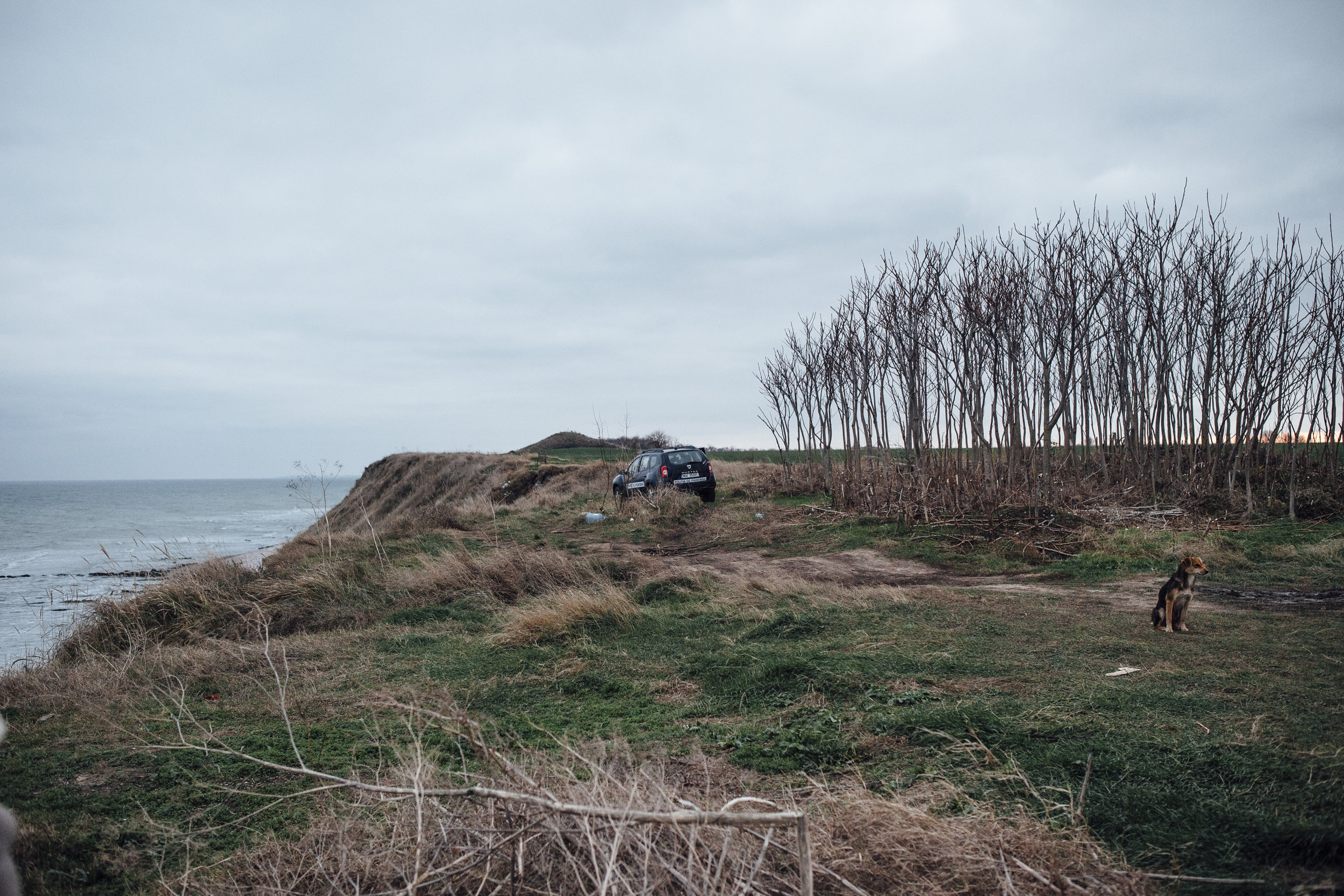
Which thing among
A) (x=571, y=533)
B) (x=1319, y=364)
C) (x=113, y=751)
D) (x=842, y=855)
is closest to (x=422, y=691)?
(x=113, y=751)

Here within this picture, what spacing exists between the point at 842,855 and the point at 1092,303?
12.6 meters

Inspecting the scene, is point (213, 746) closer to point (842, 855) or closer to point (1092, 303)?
point (842, 855)

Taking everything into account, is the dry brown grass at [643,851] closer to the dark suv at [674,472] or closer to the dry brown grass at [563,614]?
the dry brown grass at [563,614]

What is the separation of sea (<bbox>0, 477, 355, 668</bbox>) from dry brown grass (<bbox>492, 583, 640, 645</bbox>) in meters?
4.59

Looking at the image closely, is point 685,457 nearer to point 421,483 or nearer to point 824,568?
point 824,568

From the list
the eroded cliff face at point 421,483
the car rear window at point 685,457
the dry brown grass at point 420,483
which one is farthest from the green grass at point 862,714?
the eroded cliff face at point 421,483

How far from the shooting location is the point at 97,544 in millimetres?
27688

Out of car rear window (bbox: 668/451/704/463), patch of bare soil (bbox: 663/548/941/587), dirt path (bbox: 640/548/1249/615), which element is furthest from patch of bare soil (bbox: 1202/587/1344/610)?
car rear window (bbox: 668/451/704/463)

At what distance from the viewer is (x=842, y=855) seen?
2189 mm

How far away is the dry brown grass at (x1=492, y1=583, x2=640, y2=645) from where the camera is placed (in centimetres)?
637

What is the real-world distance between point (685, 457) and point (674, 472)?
60 cm

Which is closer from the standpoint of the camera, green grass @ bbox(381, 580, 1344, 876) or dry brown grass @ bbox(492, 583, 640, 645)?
green grass @ bbox(381, 580, 1344, 876)

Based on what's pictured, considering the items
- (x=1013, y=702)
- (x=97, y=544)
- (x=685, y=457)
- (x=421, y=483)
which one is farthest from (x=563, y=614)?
(x=421, y=483)

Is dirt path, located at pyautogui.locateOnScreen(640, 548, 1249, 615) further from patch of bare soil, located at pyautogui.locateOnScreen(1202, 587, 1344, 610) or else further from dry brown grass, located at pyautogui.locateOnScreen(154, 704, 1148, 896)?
dry brown grass, located at pyautogui.locateOnScreen(154, 704, 1148, 896)
